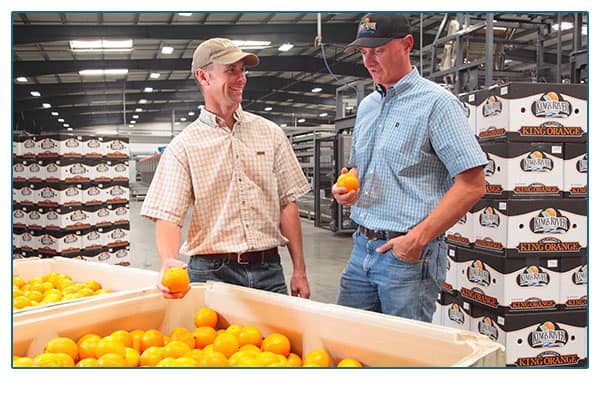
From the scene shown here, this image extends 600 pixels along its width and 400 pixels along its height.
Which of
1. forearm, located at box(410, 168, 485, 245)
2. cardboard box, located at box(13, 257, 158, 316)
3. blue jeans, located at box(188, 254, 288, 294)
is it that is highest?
forearm, located at box(410, 168, 485, 245)

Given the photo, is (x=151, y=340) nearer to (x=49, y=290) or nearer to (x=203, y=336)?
(x=203, y=336)

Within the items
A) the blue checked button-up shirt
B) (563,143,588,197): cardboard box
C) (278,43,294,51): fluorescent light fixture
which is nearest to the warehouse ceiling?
(278,43,294,51): fluorescent light fixture

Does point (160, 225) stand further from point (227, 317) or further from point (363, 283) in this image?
A: point (363, 283)

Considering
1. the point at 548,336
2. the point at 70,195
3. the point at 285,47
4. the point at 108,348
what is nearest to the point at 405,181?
the point at 108,348

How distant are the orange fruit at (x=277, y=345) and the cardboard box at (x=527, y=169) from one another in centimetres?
216

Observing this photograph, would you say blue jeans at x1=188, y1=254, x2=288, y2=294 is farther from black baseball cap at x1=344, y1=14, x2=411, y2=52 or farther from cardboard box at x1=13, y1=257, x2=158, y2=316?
black baseball cap at x1=344, y1=14, x2=411, y2=52

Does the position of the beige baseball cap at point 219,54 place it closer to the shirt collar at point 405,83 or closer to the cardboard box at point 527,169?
the shirt collar at point 405,83

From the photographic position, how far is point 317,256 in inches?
318

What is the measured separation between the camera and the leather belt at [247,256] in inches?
82.0

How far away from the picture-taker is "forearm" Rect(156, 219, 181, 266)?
1.90 metres

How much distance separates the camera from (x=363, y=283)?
204 cm

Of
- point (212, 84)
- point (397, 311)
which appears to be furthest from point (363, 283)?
point (212, 84)

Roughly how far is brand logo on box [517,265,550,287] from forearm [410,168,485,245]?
1.74 meters

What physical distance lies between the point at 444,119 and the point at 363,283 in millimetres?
686
